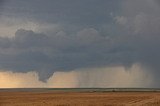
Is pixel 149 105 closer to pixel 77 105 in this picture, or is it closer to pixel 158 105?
pixel 158 105

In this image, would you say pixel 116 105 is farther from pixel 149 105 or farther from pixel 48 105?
pixel 48 105

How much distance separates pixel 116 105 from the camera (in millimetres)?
51375

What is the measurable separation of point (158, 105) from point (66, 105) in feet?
46.0

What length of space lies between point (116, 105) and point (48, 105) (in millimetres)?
10291

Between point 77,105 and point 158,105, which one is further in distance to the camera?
point 77,105

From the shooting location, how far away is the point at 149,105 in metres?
45.5

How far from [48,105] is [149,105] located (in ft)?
49.5

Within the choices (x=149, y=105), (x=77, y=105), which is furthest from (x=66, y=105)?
(x=149, y=105)

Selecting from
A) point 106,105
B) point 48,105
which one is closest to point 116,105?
point 106,105

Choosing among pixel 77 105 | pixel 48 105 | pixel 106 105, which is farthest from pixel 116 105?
pixel 48 105

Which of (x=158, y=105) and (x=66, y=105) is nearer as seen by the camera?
(x=158, y=105)

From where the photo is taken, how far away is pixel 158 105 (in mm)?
44875

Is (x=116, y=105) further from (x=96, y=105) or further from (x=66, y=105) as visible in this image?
(x=66, y=105)

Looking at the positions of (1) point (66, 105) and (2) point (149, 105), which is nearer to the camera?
(2) point (149, 105)
